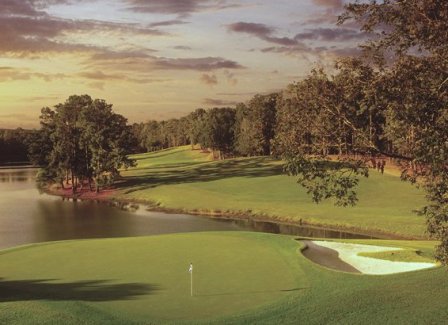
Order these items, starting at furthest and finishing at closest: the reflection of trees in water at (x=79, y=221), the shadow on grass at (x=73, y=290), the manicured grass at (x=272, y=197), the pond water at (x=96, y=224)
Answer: the manicured grass at (x=272, y=197) → the reflection of trees in water at (x=79, y=221) → the pond water at (x=96, y=224) → the shadow on grass at (x=73, y=290)

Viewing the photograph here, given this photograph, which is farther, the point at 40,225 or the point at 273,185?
the point at 273,185

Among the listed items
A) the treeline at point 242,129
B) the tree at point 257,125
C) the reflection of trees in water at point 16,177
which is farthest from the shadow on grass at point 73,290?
the tree at point 257,125

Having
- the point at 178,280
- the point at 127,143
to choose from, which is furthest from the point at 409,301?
the point at 127,143

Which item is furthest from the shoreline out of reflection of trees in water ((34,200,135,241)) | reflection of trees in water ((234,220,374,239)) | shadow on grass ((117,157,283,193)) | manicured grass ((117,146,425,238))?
reflection of trees in water ((34,200,135,241))

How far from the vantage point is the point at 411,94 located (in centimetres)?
1380

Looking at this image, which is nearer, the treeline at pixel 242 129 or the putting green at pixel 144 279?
the putting green at pixel 144 279

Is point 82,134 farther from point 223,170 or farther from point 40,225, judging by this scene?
point 40,225

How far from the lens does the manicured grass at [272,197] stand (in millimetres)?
51000

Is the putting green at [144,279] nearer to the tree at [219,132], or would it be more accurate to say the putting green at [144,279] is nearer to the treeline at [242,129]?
the treeline at [242,129]

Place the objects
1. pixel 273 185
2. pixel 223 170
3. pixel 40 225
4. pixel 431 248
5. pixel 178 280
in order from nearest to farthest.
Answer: pixel 178 280 < pixel 431 248 < pixel 40 225 < pixel 273 185 < pixel 223 170

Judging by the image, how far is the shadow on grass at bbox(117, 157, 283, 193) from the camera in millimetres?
90125

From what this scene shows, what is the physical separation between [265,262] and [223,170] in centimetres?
7726

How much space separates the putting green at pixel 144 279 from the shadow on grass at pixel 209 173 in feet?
182

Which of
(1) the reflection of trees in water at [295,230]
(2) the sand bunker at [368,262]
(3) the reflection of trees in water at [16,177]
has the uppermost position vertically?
(2) the sand bunker at [368,262]
